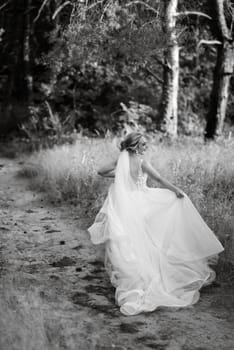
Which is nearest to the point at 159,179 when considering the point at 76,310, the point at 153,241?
the point at 153,241

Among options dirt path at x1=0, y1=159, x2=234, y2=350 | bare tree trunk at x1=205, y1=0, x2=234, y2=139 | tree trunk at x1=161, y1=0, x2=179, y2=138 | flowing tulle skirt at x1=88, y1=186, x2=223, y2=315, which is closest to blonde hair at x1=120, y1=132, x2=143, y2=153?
flowing tulle skirt at x1=88, y1=186, x2=223, y2=315

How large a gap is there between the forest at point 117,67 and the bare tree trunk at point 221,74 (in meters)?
0.03

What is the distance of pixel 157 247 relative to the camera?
561 centimetres

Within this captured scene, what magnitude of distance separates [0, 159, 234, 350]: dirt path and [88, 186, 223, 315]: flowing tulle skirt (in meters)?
0.21

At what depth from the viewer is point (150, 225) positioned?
5.74 metres

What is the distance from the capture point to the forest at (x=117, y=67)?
11.7 metres

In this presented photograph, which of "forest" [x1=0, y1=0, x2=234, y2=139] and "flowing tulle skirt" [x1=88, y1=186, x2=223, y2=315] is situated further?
"forest" [x1=0, y1=0, x2=234, y2=139]

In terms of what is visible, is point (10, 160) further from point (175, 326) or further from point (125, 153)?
point (175, 326)

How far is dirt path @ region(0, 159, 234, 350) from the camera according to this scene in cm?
420

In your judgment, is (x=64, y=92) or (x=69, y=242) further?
(x=64, y=92)

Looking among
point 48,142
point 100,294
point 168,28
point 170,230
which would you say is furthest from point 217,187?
point 48,142

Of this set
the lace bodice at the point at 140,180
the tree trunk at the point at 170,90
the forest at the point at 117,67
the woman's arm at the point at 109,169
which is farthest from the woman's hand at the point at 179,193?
the tree trunk at the point at 170,90

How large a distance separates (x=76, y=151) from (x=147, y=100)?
7336 mm

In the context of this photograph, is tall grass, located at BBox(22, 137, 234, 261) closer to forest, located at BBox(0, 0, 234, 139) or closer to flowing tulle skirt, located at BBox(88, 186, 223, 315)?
flowing tulle skirt, located at BBox(88, 186, 223, 315)
